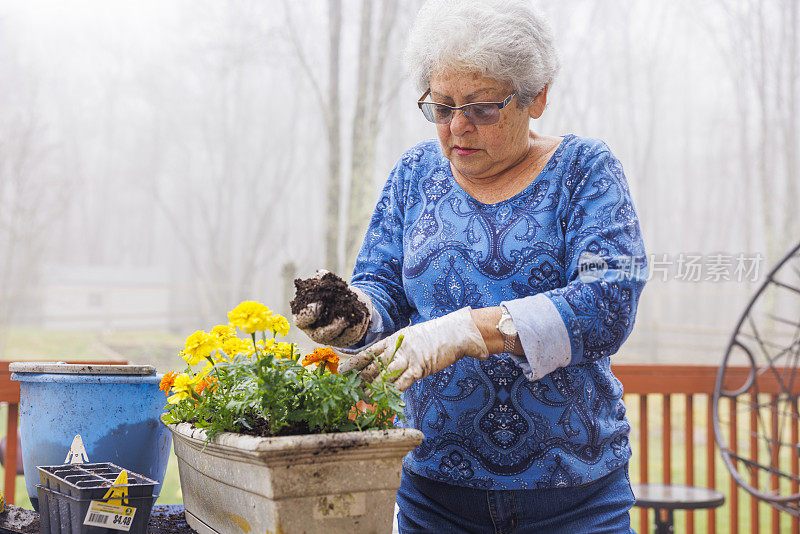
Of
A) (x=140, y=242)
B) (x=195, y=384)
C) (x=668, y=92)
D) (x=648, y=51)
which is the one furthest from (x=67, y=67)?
(x=195, y=384)

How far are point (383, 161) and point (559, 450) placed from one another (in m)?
10.9

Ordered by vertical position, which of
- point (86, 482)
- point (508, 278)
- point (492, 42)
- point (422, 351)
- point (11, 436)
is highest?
point (492, 42)

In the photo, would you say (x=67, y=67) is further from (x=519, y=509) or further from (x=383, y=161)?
(x=519, y=509)

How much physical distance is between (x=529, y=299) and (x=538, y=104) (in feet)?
1.38

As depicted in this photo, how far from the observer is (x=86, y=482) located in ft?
3.47

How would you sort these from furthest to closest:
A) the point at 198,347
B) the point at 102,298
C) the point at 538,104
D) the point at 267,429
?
the point at 102,298
the point at 538,104
the point at 198,347
the point at 267,429

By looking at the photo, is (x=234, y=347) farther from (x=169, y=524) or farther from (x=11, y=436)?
(x=11, y=436)

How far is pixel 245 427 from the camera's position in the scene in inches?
38.9

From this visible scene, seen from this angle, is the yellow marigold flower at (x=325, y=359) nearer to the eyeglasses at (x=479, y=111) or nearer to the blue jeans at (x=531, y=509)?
the blue jeans at (x=531, y=509)

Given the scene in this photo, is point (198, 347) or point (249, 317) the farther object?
point (198, 347)

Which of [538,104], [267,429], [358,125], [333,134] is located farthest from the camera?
[333,134]

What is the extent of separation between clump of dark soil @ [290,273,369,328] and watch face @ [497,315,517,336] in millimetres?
233

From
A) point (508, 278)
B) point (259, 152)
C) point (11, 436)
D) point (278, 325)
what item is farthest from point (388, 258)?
point (259, 152)

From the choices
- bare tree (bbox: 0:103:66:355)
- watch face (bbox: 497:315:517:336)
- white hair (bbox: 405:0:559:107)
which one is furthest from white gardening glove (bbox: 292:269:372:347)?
bare tree (bbox: 0:103:66:355)
